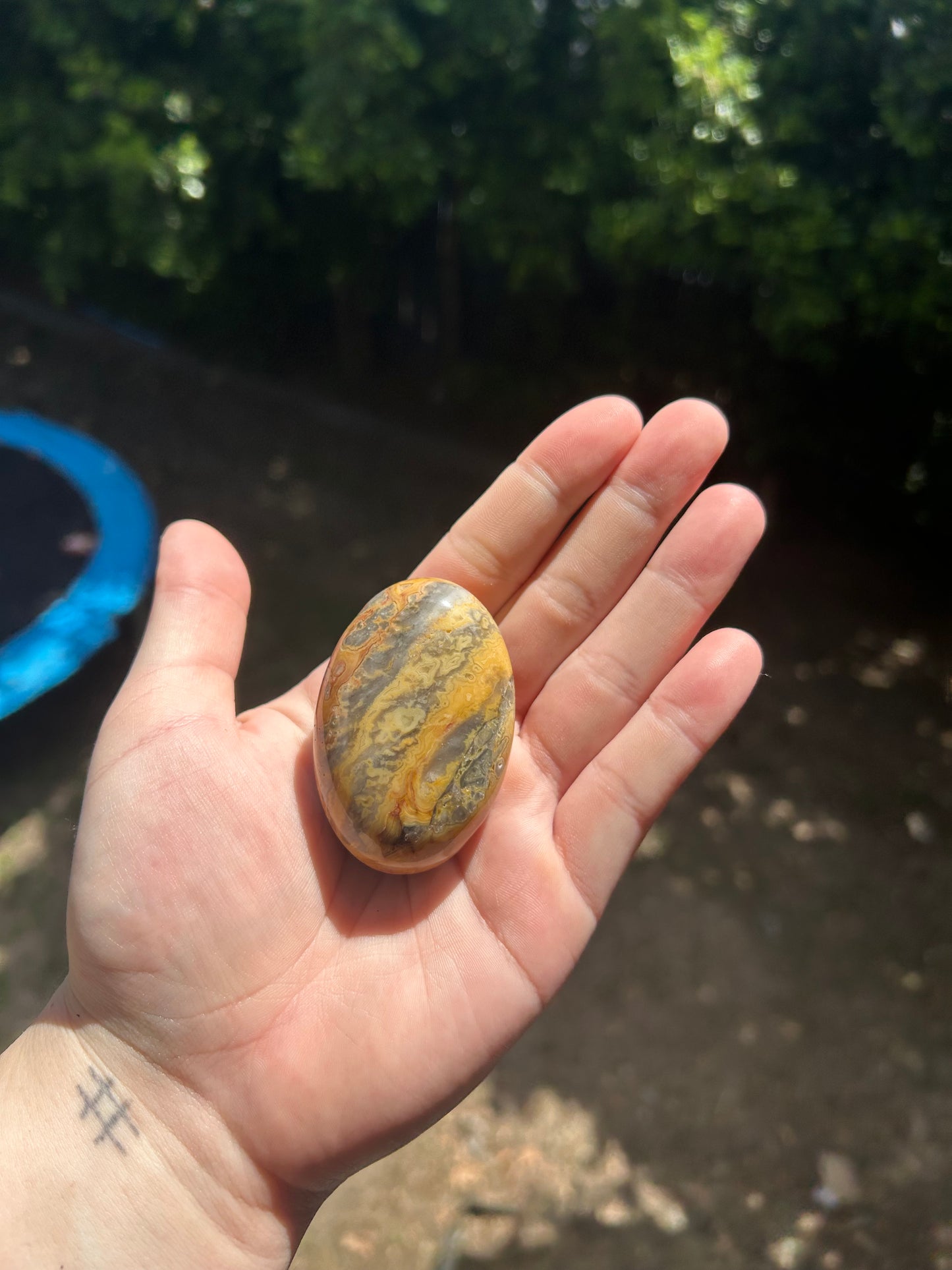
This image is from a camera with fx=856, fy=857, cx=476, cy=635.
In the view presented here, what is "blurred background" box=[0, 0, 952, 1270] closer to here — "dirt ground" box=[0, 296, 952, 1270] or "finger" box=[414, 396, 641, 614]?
"dirt ground" box=[0, 296, 952, 1270]

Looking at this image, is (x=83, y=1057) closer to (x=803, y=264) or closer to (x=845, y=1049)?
(x=845, y=1049)

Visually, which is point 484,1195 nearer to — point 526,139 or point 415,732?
point 415,732

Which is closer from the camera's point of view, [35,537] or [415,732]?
[415,732]

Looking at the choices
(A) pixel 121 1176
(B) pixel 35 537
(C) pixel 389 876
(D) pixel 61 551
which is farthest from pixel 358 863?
(B) pixel 35 537

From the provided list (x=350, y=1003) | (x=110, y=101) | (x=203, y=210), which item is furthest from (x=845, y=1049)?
(x=110, y=101)

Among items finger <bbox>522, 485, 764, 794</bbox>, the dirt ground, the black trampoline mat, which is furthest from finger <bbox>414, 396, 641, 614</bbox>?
the black trampoline mat

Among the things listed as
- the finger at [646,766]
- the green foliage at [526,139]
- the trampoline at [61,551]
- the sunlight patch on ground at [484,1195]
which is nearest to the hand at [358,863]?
the finger at [646,766]
